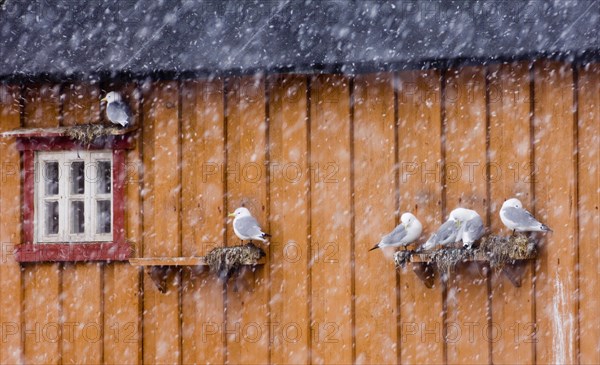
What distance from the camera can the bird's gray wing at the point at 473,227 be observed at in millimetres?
6215

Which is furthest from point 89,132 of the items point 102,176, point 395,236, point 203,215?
point 395,236

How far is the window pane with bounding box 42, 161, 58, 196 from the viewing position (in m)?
7.01

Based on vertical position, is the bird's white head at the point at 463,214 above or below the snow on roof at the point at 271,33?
below

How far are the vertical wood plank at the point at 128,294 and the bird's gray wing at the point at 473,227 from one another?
233cm

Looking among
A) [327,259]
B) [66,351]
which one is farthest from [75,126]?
[327,259]

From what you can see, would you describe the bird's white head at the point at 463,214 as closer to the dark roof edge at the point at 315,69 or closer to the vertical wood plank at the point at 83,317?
the dark roof edge at the point at 315,69

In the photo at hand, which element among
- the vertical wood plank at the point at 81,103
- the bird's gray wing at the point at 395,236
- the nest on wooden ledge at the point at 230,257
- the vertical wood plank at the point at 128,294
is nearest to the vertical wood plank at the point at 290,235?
the nest on wooden ledge at the point at 230,257

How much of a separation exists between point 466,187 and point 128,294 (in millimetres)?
2522

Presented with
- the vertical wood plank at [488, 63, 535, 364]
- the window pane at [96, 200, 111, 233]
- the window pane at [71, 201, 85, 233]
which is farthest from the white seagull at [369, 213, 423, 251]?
the window pane at [71, 201, 85, 233]

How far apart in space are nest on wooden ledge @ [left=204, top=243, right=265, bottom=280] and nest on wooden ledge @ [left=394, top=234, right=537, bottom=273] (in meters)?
1.08

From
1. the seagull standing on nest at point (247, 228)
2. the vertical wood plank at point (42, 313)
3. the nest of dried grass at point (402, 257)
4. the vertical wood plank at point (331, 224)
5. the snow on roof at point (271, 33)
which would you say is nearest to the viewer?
the snow on roof at point (271, 33)

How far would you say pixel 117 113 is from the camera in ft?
22.0

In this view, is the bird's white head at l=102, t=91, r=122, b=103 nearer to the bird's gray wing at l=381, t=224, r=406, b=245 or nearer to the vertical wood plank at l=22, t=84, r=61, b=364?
the vertical wood plank at l=22, t=84, r=61, b=364

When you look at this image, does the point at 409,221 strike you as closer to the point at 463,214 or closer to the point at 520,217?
the point at 463,214
